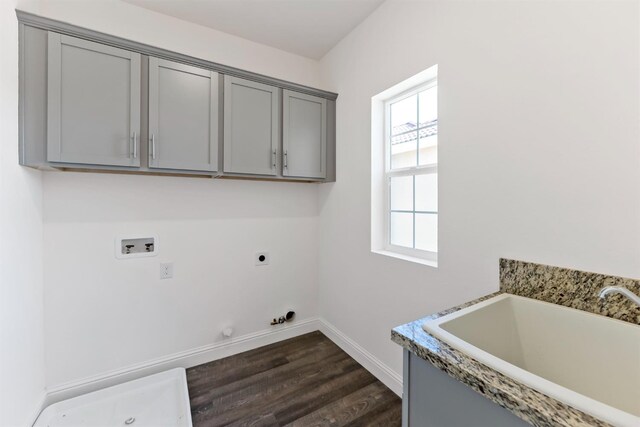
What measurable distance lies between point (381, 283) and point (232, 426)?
4.21 ft

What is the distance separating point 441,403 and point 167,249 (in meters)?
2.01

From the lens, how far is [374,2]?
192 centimetres

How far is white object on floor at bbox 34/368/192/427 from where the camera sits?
1.57m

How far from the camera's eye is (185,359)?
2.12 metres

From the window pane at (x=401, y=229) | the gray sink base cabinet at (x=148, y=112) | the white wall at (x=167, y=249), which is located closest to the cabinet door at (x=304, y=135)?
the gray sink base cabinet at (x=148, y=112)

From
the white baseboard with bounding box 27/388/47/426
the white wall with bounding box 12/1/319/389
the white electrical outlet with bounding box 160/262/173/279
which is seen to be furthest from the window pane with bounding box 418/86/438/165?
the white baseboard with bounding box 27/388/47/426

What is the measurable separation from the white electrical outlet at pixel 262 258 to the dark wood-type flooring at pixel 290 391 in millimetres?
769

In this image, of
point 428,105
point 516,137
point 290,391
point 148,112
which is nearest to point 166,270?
point 148,112

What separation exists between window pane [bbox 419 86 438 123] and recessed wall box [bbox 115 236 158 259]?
6.99 feet

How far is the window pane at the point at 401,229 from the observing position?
6.35 feet

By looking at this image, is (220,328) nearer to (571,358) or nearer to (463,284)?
(463,284)

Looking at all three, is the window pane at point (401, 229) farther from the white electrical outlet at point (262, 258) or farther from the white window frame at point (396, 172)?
the white electrical outlet at point (262, 258)

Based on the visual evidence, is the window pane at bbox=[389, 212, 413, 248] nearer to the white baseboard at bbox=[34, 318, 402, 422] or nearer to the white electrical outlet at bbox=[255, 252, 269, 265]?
the white baseboard at bbox=[34, 318, 402, 422]

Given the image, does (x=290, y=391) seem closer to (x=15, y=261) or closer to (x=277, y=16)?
(x=15, y=261)
